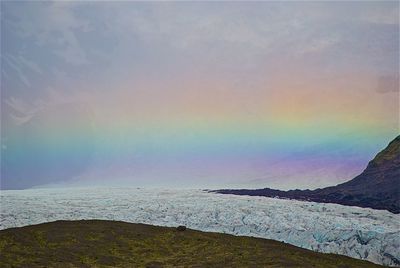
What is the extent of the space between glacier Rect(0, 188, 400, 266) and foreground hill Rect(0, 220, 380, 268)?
3.26m

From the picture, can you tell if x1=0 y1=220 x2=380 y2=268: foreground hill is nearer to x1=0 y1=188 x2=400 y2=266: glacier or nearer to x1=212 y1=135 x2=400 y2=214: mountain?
x1=0 y1=188 x2=400 y2=266: glacier

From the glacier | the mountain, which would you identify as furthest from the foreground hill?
the mountain

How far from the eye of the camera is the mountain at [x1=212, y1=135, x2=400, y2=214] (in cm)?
8276

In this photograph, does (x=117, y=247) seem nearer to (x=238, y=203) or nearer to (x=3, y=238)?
(x=3, y=238)

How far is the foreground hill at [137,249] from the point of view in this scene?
47.6 metres

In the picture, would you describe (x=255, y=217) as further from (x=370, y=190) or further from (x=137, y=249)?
(x=370, y=190)

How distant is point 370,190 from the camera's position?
297 ft

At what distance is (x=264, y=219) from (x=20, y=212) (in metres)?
32.0

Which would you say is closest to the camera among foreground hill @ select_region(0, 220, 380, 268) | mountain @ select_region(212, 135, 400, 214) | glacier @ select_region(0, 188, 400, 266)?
foreground hill @ select_region(0, 220, 380, 268)

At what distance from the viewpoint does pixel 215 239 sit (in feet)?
192

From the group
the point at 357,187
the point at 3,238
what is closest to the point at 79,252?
the point at 3,238

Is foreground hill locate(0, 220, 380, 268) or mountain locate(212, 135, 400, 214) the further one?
mountain locate(212, 135, 400, 214)

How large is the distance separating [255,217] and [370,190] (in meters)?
34.3

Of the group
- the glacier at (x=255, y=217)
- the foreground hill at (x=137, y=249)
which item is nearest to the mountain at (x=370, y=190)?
the glacier at (x=255, y=217)
